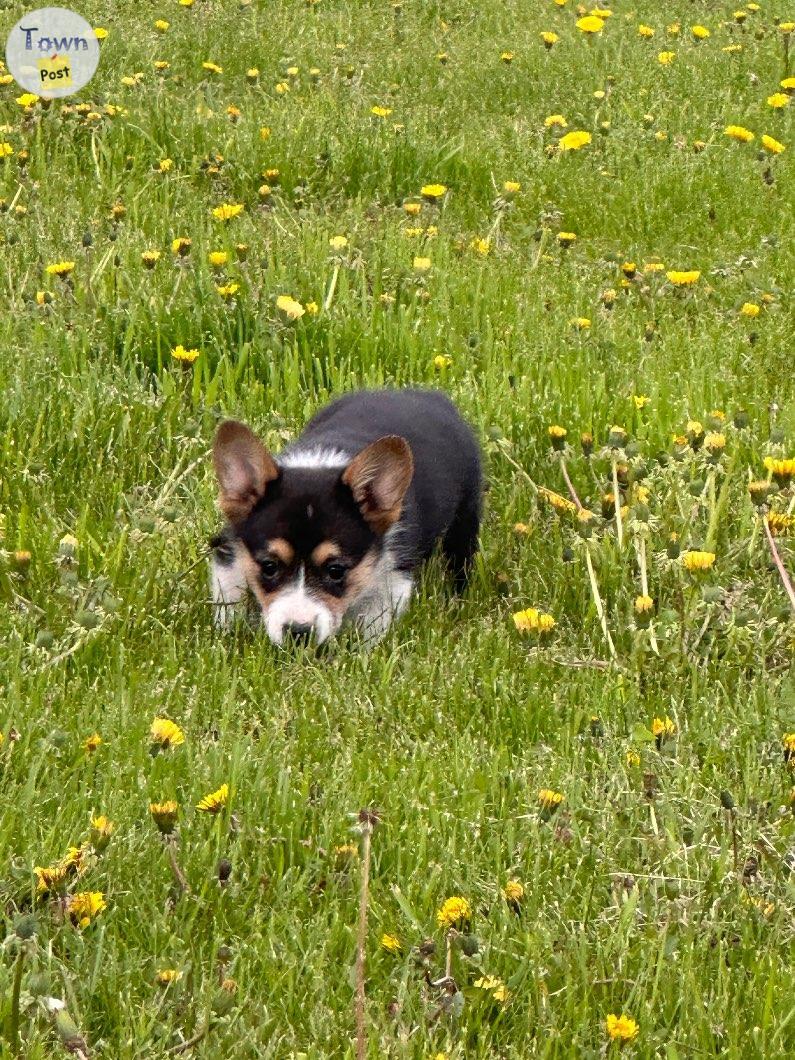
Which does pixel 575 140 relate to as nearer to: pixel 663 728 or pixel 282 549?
pixel 282 549

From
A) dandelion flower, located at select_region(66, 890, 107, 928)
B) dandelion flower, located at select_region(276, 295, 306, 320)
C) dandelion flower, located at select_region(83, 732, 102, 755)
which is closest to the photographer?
dandelion flower, located at select_region(66, 890, 107, 928)

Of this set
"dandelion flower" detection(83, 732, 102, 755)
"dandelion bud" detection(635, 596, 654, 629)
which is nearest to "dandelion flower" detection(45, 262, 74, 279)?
"dandelion bud" detection(635, 596, 654, 629)

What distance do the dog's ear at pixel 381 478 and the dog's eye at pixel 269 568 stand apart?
0.29 meters

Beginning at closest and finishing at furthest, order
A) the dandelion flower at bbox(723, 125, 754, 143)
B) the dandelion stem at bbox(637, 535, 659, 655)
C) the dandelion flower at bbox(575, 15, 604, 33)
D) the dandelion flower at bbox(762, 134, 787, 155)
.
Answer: the dandelion stem at bbox(637, 535, 659, 655) < the dandelion flower at bbox(762, 134, 787, 155) < the dandelion flower at bbox(723, 125, 754, 143) < the dandelion flower at bbox(575, 15, 604, 33)

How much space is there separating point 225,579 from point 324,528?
1.01ft

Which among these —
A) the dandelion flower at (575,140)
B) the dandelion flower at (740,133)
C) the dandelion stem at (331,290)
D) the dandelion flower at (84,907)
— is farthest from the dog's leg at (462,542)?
the dandelion flower at (740,133)

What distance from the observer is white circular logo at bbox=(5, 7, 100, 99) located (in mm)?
6754

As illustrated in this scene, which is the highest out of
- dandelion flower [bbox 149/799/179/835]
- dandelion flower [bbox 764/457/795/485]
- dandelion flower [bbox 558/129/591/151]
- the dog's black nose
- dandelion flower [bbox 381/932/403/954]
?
dandelion flower [bbox 149/799/179/835]

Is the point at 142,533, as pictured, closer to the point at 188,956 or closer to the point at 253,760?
the point at 253,760

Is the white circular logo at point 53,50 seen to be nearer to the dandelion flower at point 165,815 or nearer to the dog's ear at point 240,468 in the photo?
the dog's ear at point 240,468

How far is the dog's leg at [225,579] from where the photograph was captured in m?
4.39

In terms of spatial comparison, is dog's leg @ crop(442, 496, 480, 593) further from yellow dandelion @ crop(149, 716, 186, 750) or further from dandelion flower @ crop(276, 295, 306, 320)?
yellow dandelion @ crop(149, 716, 186, 750)

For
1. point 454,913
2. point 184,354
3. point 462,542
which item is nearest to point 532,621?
point 462,542

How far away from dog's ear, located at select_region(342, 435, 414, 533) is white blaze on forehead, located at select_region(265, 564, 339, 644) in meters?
0.28
